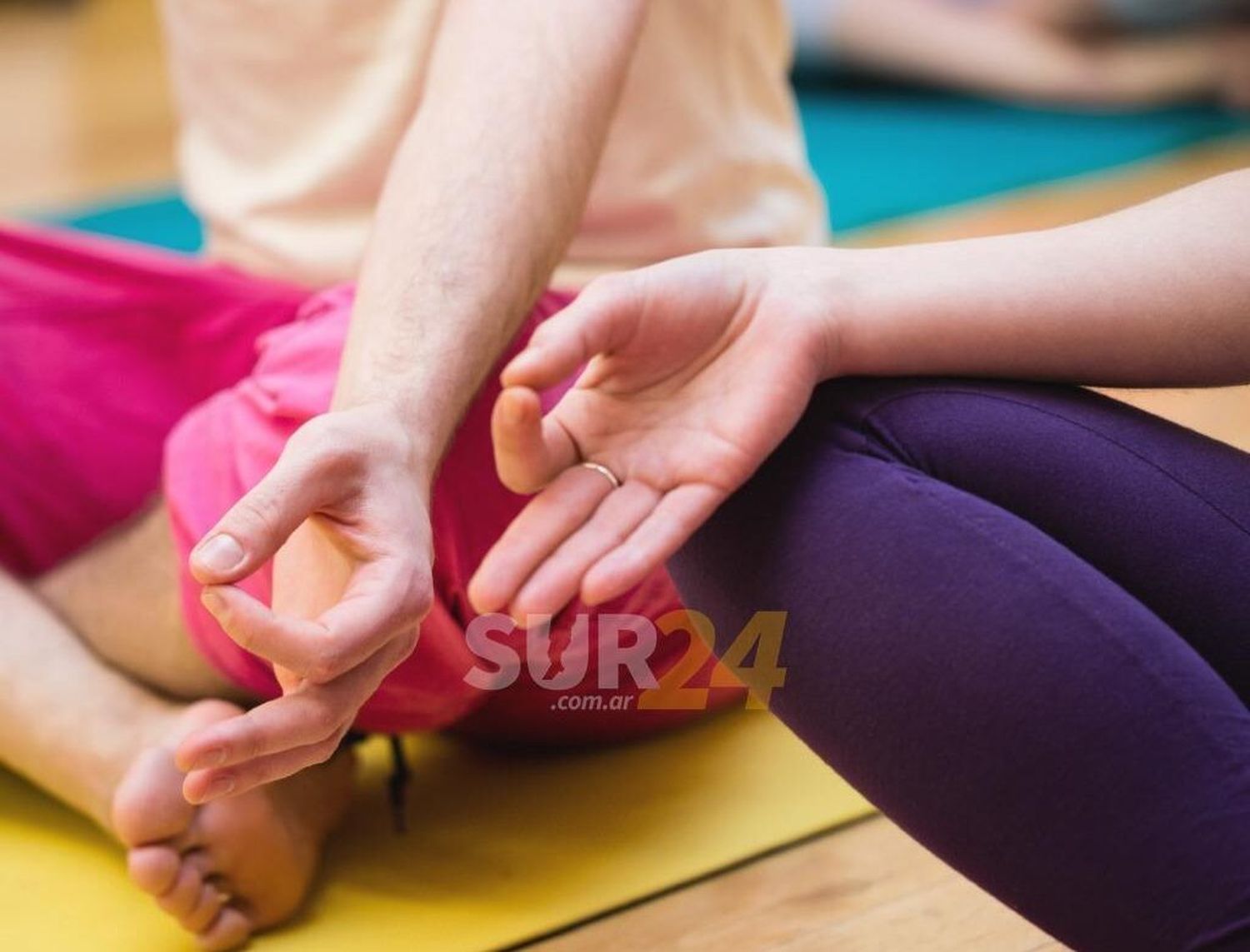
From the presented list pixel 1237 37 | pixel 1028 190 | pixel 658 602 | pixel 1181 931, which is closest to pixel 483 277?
pixel 658 602

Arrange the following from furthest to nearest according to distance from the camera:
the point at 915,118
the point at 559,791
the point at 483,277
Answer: the point at 915,118 < the point at 559,791 < the point at 483,277

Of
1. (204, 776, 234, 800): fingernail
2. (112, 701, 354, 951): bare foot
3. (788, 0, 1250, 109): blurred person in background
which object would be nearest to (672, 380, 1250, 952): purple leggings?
(204, 776, 234, 800): fingernail

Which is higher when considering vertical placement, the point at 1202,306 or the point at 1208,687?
the point at 1202,306

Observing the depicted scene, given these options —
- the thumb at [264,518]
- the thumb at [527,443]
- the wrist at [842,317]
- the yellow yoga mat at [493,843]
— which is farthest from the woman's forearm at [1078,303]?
the yellow yoga mat at [493,843]

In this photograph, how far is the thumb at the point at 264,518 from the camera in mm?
623

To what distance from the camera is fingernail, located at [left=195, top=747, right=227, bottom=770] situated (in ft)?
2.07

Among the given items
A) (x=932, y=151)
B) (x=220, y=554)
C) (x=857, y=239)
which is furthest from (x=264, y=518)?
(x=932, y=151)

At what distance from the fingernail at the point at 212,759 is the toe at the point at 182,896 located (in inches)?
11.2

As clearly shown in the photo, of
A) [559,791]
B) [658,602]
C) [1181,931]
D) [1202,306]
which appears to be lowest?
[559,791]

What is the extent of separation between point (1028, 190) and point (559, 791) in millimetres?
1362

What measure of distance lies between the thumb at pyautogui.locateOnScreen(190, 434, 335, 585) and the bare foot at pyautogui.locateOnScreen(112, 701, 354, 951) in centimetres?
30

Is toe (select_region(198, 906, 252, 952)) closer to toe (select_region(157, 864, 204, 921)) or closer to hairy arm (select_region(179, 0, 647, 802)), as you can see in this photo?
toe (select_region(157, 864, 204, 921))

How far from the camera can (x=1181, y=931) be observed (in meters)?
0.59

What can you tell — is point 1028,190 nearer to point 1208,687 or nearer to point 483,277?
point 483,277
